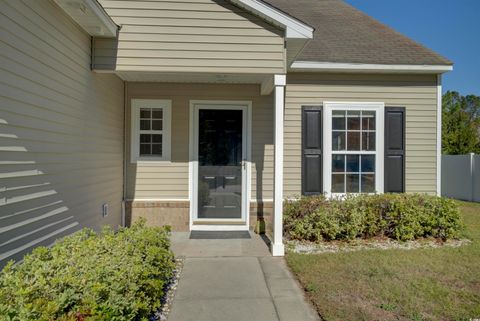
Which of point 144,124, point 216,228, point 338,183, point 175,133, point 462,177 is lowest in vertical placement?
point 216,228

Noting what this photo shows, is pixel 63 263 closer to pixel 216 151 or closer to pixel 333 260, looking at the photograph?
pixel 333 260

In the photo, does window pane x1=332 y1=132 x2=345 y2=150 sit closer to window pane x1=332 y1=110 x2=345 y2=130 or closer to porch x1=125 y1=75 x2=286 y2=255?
window pane x1=332 y1=110 x2=345 y2=130

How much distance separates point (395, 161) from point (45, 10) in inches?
239

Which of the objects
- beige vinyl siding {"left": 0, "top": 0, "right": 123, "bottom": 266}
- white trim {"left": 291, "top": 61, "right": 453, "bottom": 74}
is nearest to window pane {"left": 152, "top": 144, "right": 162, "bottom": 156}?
beige vinyl siding {"left": 0, "top": 0, "right": 123, "bottom": 266}

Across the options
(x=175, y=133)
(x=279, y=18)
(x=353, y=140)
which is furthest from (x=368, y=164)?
(x=175, y=133)

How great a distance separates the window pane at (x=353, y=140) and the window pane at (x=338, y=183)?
58 cm

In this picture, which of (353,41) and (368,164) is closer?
(368,164)

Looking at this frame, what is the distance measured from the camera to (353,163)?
6.61m

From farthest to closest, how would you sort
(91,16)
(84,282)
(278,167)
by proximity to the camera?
(278,167), (91,16), (84,282)

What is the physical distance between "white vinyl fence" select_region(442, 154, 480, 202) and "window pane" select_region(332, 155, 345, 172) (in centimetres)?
724

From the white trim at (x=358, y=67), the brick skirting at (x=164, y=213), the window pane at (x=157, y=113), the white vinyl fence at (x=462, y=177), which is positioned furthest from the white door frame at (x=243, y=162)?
the white vinyl fence at (x=462, y=177)

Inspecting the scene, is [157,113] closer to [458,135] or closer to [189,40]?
[189,40]

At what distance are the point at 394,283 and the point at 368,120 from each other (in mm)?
3667

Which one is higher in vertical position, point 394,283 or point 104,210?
point 104,210
